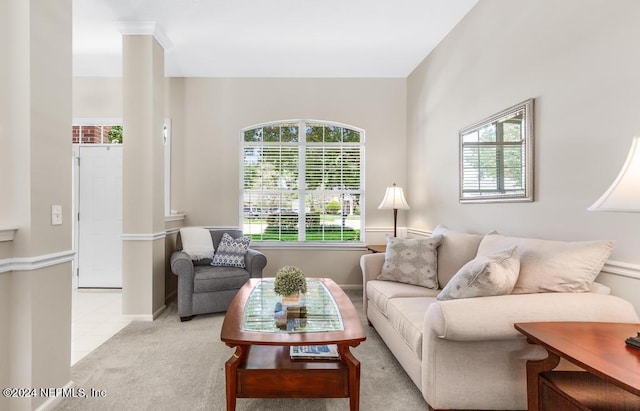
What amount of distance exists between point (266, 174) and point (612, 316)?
3959 millimetres

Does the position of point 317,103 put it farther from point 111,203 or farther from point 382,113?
point 111,203

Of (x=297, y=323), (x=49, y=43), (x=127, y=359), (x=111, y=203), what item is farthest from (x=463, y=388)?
(x=111, y=203)

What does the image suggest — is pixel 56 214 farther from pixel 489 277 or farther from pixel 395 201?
pixel 395 201

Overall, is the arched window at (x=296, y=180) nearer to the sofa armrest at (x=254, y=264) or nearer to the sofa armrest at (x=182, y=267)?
the sofa armrest at (x=254, y=264)

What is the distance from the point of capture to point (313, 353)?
1983 millimetres

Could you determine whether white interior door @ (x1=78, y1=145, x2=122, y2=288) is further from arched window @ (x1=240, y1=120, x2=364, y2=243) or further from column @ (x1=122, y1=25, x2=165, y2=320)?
arched window @ (x1=240, y1=120, x2=364, y2=243)

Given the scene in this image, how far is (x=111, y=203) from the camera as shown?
4.78m

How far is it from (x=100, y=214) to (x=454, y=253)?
452 cm

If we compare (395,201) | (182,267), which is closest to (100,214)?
(182,267)

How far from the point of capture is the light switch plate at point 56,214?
79.9 inches

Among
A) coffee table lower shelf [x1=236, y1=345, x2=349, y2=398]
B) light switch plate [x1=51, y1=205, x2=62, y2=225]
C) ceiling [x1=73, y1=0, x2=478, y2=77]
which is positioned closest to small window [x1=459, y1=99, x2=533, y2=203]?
ceiling [x1=73, y1=0, x2=478, y2=77]

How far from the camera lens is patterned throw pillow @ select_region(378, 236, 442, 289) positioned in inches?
116

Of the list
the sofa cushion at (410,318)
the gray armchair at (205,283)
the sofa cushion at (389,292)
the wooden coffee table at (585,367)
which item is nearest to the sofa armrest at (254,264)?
the gray armchair at (205,283)

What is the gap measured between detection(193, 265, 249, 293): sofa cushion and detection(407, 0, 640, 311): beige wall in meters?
2.27
